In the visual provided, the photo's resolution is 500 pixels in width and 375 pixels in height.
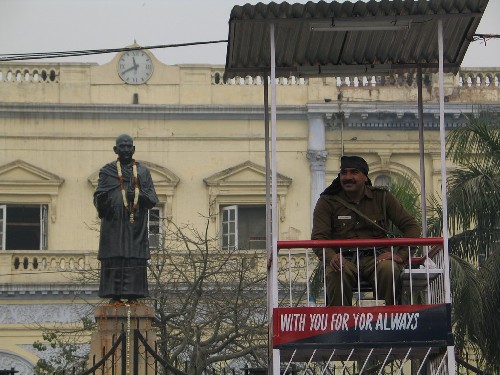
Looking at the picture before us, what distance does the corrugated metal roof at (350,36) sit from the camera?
11211mm

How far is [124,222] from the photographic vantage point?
16812mm

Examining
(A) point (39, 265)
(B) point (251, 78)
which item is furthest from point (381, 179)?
(A) point (39, 265)

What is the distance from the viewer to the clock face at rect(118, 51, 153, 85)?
3531 centimetres

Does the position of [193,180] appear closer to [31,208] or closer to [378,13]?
[31,208]

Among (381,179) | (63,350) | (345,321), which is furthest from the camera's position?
(381,179)

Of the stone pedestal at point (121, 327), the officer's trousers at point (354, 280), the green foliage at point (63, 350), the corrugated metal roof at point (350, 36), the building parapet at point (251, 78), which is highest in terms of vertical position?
the building parapet at point (251, 78)

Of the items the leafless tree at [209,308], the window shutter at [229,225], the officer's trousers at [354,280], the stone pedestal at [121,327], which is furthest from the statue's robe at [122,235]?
the window shutter at [229,225]

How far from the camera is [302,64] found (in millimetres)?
12922

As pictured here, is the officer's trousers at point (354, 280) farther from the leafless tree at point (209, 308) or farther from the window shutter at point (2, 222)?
the window shutter at point (2, 222)

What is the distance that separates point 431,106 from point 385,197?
22570 millimetres

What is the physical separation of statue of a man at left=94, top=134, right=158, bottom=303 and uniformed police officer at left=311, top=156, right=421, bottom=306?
4818 millimetres

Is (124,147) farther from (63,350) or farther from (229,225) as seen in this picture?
(229,225)

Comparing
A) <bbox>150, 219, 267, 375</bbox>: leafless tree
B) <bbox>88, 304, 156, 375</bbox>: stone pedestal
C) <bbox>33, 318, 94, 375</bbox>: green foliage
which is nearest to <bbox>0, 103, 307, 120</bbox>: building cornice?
<bbox>150, 219, 267, 375</bbox>: leafless tree

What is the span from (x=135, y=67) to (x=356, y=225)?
24.1m
